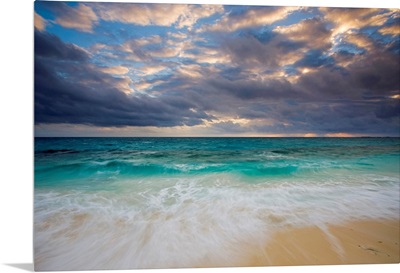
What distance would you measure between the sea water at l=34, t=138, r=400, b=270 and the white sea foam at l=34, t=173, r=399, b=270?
0.01 m

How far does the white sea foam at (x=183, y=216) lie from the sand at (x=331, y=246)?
0.29ft

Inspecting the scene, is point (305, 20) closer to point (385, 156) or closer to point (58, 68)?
point (58, 68)

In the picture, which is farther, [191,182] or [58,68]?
[191,182]

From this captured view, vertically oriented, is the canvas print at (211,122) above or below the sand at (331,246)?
above

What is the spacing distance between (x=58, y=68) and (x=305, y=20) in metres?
2.87

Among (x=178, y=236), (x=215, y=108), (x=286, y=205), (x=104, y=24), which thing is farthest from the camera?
(x=215, y=108)

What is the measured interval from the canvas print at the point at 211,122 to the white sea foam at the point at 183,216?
14mm

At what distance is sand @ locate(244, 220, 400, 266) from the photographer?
2.36m

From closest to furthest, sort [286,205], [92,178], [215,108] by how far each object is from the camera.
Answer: [286,205] → [92,178] → [215,108]

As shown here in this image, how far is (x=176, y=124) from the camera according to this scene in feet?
11.6

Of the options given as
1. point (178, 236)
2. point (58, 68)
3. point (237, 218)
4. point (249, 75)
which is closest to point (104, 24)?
point (58, 68)

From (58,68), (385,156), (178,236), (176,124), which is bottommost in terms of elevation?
(178,236)

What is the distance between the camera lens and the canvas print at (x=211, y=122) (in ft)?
8.00

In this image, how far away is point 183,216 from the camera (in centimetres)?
270
